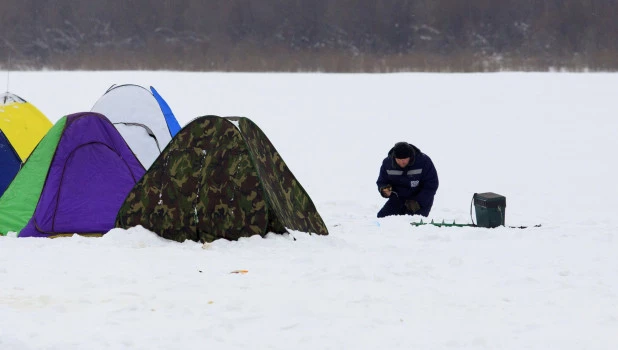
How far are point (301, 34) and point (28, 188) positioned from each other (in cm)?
3793

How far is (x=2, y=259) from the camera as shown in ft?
22.7

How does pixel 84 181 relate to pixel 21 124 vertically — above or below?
below

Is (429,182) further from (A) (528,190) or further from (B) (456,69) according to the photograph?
(B) (456,69)

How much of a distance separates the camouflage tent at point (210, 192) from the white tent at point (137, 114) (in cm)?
356

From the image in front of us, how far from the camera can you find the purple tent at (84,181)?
848 cm

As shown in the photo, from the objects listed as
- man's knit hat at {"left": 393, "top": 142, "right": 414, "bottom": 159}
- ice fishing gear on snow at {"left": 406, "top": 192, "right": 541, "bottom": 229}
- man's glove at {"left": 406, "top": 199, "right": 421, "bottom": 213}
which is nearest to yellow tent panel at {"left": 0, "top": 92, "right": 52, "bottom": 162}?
man's knit hat at {"left": 393, "top": 142, "right": 414, "bottom": 159}

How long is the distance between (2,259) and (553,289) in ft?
12.6

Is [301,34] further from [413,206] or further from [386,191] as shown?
[386,191]

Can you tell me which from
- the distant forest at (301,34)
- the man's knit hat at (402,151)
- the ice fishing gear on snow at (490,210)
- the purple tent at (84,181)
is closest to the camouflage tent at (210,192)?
the purple tent at (84,181)

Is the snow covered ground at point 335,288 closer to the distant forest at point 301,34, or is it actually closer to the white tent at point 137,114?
the white tent at point 137,114

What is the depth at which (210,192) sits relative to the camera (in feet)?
25.4

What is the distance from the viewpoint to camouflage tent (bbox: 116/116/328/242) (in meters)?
7.65

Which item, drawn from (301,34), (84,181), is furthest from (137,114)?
(301,34)

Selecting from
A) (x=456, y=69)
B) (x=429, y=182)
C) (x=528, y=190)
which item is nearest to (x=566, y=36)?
(x=456, y=69)
